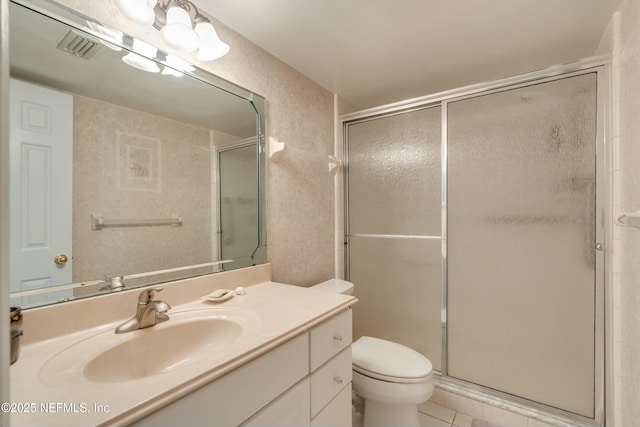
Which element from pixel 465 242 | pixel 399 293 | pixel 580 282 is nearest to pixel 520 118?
pixel 465 242

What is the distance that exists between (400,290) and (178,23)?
1.88 m

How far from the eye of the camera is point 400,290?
1.94 meters

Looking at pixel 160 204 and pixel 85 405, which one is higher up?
pixel 160 204

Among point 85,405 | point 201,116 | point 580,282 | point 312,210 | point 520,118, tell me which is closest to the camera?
point 85,405

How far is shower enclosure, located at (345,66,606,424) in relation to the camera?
142 centimetres

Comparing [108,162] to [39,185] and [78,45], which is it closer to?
[39,185]

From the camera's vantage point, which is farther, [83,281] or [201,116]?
[201,116]

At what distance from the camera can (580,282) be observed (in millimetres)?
1427

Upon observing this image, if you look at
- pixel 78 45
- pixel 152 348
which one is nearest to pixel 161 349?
pixel 152 348

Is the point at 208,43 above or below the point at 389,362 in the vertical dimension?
above

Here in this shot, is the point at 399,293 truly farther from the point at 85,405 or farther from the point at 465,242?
the point at 85,405

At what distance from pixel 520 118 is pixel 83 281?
212 centimetres

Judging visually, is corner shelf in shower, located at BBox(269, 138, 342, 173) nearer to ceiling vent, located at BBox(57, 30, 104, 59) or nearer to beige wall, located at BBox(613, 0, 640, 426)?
ceiling vent, located at BBox(57, 30, 104, 59)

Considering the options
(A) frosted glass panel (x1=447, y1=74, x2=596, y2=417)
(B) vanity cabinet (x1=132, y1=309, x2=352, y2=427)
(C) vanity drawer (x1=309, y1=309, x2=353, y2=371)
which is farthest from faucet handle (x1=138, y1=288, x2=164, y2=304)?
(A) frosted glass panel (x1=447, y1=74, x2=596, y2=417)
